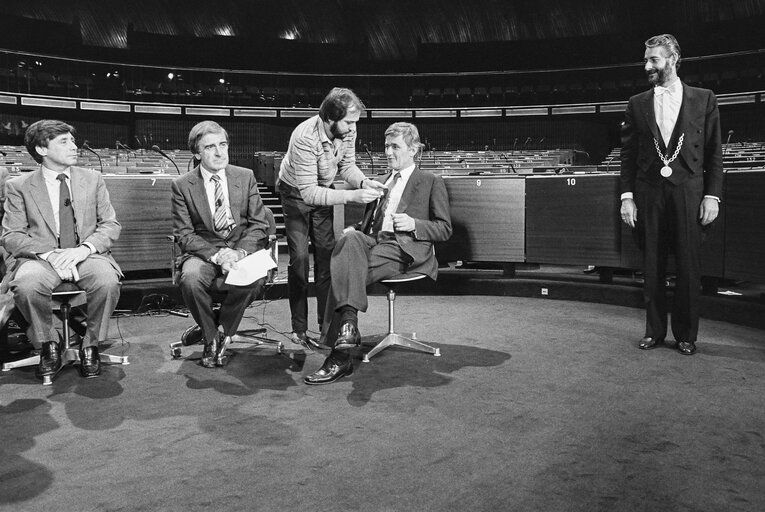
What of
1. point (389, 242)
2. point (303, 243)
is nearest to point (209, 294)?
point (303, 243)

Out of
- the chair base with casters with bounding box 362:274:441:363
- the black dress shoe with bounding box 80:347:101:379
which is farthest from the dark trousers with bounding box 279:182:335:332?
the black dress shoe with bounding box 80:347:101:379

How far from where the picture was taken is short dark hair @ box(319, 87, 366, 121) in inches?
117

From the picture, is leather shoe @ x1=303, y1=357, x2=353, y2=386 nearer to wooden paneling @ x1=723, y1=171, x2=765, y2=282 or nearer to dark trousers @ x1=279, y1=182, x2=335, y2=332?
dark trousers @ x1=279, y1=182, x2=335, y2=332

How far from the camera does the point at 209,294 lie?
306cm

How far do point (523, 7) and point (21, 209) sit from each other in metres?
17.4

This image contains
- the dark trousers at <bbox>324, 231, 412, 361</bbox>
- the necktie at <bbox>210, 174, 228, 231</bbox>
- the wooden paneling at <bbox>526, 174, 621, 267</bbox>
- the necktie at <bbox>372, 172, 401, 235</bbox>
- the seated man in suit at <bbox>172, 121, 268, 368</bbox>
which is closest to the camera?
the dark trousers at <bbox>324, 231, 412, 361</bbox>

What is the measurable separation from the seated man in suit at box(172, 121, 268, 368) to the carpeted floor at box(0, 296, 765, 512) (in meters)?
0.24

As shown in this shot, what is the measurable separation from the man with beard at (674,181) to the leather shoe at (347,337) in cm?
151

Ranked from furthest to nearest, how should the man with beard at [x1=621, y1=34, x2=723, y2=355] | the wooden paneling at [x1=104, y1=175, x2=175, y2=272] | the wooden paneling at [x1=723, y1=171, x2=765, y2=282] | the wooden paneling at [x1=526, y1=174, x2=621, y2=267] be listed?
the wooden paneling at [x1=526, y1=174, x2=621, y2=267], the wooden paneling at [x1=104, y1=175, x2=175, y2=272], the wooden paneling at [x1=723, y1=171, x2=765, y2=282], the man with beard at [x1=621, y1=34, x2=723, y2=355]

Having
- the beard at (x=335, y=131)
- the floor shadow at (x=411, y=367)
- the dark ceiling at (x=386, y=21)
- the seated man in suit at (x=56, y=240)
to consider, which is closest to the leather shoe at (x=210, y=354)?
the seated man in suit at (x=56, y=240)

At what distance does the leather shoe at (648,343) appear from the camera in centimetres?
321

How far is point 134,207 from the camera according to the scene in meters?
4.19

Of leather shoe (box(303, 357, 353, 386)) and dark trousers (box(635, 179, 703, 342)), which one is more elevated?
dark trousers (box(635, 179, 703, 342))

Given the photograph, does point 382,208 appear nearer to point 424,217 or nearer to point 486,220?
point 424,217
